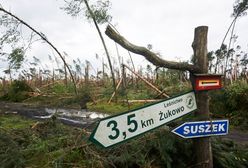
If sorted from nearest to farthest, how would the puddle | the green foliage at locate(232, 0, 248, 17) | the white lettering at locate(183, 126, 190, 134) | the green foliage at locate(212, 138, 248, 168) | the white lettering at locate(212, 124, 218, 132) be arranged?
the white lettering at locate(183, 126, 190, 134), the white lettering at locate(212, 124, 218, 132), the green foliage at locate(212, 138, 248, 168), the puddle, the green foliage at locate(232, 0, 248, 17)

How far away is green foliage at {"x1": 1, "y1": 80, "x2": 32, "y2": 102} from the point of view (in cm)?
1424

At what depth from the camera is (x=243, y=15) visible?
40.7 ft

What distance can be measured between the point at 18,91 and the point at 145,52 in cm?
1280

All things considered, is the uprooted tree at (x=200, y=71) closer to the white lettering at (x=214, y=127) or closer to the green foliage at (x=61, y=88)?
the white lettering at (x=214, y=127)

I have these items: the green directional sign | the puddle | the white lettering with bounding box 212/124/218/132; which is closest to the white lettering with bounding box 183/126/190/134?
the green directional sign

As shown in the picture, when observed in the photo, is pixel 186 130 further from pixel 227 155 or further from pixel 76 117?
pixel 76 117

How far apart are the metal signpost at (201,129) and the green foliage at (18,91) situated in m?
12.4

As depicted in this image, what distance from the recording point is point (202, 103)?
131 inches

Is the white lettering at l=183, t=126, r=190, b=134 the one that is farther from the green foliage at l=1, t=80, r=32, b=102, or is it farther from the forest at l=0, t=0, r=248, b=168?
the green foliage at l=1, t=80, r=32, b=102

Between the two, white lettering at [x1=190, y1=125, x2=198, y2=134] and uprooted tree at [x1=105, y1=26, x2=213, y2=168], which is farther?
uprooted tree at [x1=105, y1=26, x2=213, y2=168]

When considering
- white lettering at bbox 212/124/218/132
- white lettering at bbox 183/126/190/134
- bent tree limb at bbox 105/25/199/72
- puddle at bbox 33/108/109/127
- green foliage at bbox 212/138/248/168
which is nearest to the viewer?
bent tree limb at bbox 105/25/199/72

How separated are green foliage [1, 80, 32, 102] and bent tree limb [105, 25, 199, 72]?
479 inches

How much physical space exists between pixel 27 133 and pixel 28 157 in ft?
2.92

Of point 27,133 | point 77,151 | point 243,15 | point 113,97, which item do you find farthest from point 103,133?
point 243,15
